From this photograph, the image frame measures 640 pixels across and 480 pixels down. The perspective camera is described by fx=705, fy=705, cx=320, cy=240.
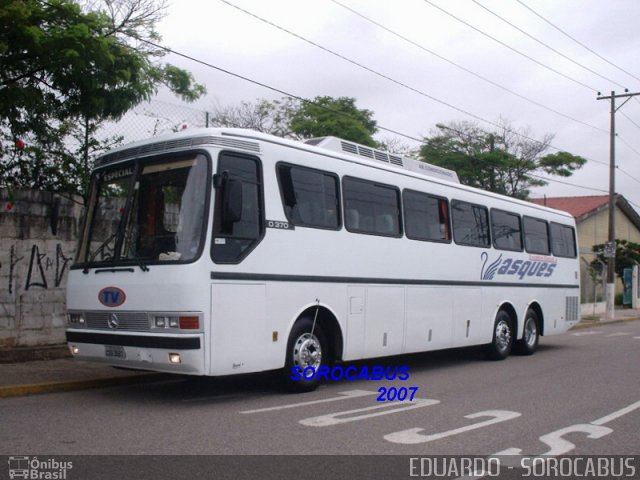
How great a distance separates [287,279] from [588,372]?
6.04 m

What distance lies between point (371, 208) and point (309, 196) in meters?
1.47

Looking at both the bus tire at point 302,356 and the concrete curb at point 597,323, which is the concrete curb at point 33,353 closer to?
the bus tire at point 302,356

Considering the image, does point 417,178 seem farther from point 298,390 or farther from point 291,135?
point 291,135

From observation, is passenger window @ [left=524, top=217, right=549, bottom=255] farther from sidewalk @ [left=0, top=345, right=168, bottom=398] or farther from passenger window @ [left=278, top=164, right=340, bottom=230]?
sidewalk @ [left=0, top=345, right=168, bottom=398]

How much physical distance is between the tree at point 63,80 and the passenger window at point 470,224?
5.74 metres

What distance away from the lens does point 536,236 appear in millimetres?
15641

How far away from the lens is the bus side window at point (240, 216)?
809 centimetres

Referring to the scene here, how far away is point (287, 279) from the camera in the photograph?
895 cm

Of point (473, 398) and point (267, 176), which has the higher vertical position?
point (267, 176)

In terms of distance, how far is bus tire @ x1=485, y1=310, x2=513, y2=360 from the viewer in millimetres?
13914

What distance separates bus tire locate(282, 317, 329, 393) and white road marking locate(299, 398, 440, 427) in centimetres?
115

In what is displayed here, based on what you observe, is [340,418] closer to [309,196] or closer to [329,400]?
[329,400]

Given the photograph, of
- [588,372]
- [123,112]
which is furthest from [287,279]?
[588,372]

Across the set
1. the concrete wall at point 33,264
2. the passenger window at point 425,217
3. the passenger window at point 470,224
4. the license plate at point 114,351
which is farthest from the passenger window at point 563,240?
the license plate at point 114,351
